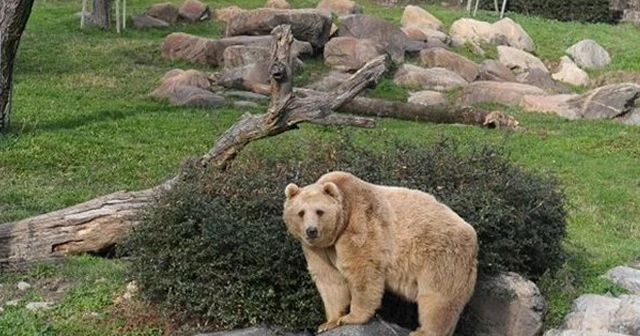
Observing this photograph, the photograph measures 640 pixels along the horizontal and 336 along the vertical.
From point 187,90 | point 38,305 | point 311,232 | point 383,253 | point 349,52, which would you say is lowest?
point 349,52

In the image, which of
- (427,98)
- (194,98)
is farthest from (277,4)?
(194,98)

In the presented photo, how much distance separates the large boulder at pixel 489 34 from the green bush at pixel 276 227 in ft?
64.0

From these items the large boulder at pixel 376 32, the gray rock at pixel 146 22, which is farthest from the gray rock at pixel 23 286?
the gray rock at pixel 146 22

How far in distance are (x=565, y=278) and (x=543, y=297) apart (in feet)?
2.35

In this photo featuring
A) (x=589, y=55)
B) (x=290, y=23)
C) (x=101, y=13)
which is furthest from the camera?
(x=589, y=55)

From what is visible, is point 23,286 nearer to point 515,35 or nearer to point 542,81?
point 542,81

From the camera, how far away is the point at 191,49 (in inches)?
977

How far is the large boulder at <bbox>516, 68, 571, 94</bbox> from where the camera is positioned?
24797mm

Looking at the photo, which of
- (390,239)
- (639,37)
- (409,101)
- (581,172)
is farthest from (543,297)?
(639,37)

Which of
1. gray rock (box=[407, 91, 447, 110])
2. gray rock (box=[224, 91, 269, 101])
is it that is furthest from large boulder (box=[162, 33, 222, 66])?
gray rock (box=[407, 91, 447, 110])

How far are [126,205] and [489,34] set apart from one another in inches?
816

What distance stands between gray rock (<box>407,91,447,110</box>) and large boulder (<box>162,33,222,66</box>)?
489 cm

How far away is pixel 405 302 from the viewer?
8141mm

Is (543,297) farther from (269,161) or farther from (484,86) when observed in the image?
(484,86)
